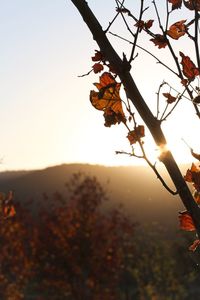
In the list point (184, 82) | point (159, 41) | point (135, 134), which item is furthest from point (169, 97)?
point (135, 134)

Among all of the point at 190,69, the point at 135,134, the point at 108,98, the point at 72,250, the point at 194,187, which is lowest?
the point at 72,250

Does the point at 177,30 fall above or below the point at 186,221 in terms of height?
above

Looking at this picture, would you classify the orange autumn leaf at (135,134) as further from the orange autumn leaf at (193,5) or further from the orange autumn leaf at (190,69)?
the orange autumn leaf at (193,5)

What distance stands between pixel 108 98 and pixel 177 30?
820 millimetres

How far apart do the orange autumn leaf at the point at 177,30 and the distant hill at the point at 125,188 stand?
51.4m

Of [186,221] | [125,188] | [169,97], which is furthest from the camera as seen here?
[125,188]

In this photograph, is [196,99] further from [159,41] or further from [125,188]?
[125,188]

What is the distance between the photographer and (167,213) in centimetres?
6353

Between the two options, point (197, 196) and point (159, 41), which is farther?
point (159, 41)

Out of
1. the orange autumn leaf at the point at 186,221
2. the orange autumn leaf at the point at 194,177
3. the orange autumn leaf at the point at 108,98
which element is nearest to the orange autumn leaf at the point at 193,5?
the orange autumn leaf at the point at 108,98

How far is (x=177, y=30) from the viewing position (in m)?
2.45

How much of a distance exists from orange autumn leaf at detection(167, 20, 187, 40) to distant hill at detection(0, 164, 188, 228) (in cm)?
5144

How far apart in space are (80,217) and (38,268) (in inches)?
125

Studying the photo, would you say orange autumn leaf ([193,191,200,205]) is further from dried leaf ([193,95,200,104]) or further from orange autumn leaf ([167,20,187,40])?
orange autumn leaf ([167,20,187,40])
